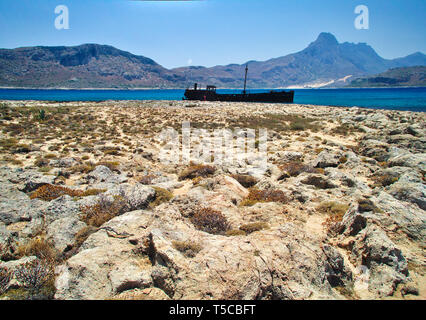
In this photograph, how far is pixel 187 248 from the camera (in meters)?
4.45

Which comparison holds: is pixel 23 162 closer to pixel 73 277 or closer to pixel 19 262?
pixel 19 262

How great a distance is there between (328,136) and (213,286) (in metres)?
22.9

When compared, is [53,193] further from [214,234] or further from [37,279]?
[214,234]

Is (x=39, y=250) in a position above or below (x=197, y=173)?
below

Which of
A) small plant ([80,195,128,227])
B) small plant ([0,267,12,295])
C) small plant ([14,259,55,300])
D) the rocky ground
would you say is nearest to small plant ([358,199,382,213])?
the rocky ground

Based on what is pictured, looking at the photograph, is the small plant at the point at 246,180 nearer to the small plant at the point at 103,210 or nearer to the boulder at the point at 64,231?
the small plant at the point at 103,210

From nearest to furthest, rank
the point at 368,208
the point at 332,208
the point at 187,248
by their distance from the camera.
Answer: the point at 187,248
the point at 368,208
the point at 332,208

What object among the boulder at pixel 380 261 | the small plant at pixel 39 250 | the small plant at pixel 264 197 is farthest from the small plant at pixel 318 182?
the small plant at pixel 39 250

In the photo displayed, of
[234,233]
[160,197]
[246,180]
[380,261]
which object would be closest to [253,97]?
[246,180]

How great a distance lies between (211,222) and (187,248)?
5.05 feet

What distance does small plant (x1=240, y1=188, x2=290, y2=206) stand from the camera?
→ 762 cm

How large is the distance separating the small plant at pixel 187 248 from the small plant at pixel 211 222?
128 cm

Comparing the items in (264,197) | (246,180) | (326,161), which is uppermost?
(326,161)

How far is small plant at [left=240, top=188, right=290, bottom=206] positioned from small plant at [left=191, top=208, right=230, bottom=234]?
5.60 feet
